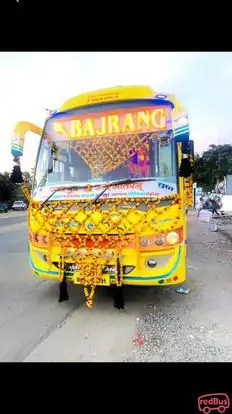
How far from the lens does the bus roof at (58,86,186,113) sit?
3.72m

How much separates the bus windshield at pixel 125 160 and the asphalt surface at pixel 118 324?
4.55ft

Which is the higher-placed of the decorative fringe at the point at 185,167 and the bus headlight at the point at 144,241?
the decorative fringe at the point at 185,167

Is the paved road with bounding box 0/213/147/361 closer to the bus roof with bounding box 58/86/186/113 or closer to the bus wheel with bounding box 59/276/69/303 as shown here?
the bus wheel with bounding box 59/276/69/303

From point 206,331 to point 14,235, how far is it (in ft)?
28.2

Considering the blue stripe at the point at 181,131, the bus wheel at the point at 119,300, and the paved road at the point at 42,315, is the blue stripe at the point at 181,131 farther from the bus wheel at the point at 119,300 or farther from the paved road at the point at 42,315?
the paved road at the point at 42,315

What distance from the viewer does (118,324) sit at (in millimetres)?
3426

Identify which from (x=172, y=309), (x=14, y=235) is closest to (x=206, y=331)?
(x=172, y=309)
